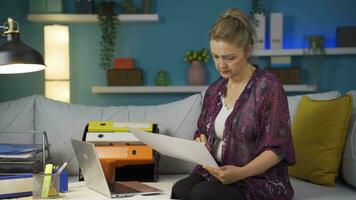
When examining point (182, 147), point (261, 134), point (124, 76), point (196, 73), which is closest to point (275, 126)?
point (261, 134)

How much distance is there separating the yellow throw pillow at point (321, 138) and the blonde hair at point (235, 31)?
53 centimetres

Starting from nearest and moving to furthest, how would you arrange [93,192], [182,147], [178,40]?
[182,147] < [93,192] < [178,40]

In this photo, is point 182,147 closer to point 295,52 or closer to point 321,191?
point 321,191

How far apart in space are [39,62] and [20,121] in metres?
0.63

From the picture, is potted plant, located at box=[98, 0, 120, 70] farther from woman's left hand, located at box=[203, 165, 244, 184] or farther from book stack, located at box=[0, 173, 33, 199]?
woman's left hand, located at box=[203, 165, 244, 184]

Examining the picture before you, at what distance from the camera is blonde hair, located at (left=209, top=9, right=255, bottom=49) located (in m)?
1.72

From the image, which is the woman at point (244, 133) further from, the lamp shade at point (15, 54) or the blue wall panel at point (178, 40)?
the blue wall panel at point (178, 40)

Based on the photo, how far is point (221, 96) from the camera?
1.92 meters

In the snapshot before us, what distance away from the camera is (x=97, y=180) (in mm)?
1821

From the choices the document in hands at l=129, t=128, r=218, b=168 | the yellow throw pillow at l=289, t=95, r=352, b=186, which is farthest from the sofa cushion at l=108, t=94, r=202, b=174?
the document in hands at l=129, t=128, r=218, b=168

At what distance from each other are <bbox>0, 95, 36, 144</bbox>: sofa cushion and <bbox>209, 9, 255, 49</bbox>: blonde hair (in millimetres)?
1051

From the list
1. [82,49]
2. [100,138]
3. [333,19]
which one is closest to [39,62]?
[100,138]

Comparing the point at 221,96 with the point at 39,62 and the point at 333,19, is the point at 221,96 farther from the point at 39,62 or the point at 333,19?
the point at 333,19

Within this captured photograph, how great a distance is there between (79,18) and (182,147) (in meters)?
2.16
